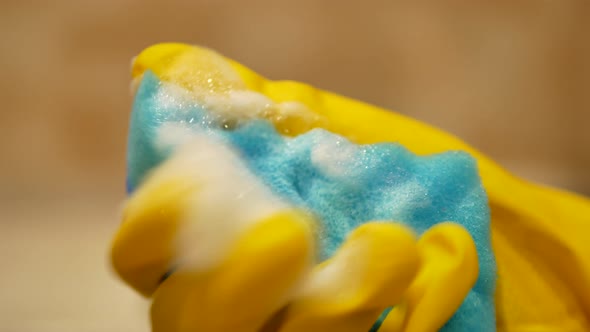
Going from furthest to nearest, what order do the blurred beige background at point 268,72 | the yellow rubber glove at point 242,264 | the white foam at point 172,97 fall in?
the blurred beige background at point 268,72
the white foam at point 172,97
the yellow rubber glove at point 242,264

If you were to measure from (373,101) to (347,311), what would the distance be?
2.43 feet

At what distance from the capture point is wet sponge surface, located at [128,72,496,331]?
38cm

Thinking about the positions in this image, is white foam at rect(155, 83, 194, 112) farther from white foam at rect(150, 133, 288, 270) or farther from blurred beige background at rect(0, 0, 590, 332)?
blurred beige background at rect(0, 0, 590, 332)

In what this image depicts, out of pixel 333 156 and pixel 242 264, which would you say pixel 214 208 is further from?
pixel 333 156

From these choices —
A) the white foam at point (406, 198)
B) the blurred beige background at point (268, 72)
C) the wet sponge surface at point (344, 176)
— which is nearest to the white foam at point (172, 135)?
the wet sponge surface at point (344, 176)

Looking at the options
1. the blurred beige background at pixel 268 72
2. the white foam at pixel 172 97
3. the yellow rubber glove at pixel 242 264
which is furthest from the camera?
the blurred beige background at pixel 268 72

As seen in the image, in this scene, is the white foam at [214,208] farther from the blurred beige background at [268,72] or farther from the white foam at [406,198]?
the blurred beige background at [268,72]

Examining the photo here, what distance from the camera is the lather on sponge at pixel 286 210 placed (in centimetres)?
29

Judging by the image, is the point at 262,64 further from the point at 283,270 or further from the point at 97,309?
the point at 283,270

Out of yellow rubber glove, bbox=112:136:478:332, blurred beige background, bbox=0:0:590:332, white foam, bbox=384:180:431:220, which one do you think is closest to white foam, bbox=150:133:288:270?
yellow rubber glove, bbox=112:136:478:332

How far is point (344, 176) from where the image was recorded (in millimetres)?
400

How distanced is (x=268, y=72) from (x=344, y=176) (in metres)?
0.61

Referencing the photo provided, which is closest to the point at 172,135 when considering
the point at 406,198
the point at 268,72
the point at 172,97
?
the point at 172,97

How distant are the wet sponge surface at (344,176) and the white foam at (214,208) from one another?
61 millimetres
